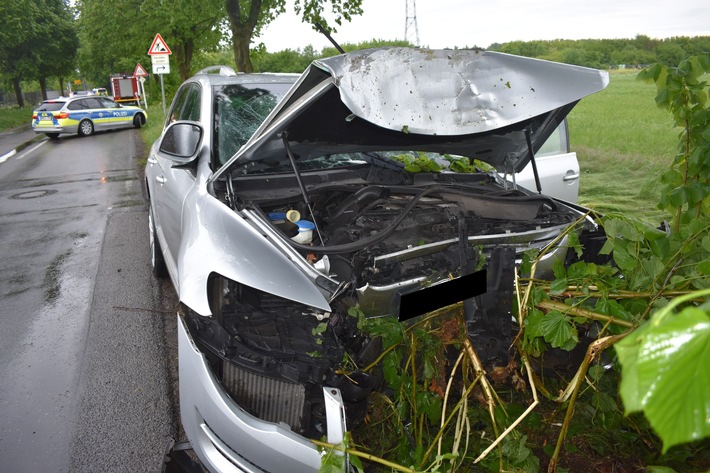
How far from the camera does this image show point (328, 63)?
235 cm

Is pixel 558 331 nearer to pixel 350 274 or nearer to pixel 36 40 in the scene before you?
pixel 350 274

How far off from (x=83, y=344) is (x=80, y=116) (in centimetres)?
1958

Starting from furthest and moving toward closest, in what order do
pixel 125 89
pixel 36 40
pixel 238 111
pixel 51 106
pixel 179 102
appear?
pixel 125 89
pixel 36 40
pixel 51 106
pixel 179 102
pixel 238 111

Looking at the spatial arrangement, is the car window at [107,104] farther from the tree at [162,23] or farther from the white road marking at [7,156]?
the white road marking at [7,156]

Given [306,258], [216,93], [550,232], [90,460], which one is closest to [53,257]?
[216,93]

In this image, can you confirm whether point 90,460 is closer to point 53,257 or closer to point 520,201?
point 520,201

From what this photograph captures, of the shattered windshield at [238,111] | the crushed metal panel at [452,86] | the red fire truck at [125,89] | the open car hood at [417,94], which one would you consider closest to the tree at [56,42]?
the red fire truck at [125,89]

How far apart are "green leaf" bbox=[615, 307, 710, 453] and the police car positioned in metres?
22.9

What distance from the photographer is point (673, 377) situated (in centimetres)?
56

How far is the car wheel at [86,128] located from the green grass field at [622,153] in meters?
5.03

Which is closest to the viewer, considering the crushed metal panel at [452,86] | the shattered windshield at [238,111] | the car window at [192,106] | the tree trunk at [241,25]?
the crushed metal panel at [452,86]

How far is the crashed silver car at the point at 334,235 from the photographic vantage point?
217 cm

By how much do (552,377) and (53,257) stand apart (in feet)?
19.2

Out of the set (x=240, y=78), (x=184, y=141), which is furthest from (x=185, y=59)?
(x=184, y=141)
